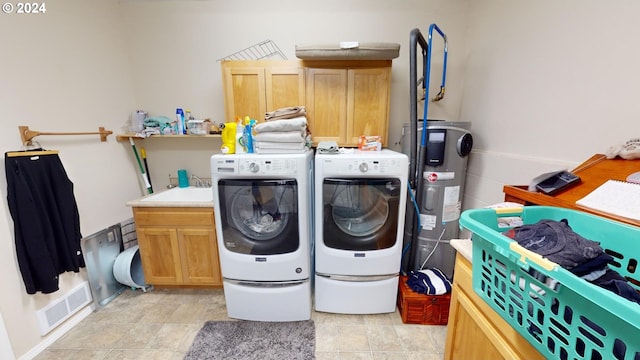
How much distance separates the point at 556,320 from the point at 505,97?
169 centimetres

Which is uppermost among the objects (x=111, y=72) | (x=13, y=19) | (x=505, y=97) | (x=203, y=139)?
(x=13, y=19)

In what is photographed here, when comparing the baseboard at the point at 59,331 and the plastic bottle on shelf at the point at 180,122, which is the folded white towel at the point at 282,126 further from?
the baseboard at the point at 59,331

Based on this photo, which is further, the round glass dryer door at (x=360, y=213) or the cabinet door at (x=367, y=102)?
the cabinet door at (x=367, y=102)

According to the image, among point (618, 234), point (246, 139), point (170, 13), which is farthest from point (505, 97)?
point (170, 13)

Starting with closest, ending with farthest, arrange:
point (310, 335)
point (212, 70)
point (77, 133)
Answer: point (310, 335) < point (77, 133) < point (212, 70)

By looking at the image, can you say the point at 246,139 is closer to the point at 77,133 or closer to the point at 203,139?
the point at 203,139

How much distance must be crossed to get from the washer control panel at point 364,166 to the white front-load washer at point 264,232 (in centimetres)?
20

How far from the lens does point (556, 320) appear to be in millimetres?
494

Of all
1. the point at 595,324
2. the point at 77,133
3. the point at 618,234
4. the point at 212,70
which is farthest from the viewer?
the point at 212,70

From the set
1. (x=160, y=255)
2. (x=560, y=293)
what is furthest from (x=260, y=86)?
(x=560, y=293)

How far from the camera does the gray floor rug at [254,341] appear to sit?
1.52 metres

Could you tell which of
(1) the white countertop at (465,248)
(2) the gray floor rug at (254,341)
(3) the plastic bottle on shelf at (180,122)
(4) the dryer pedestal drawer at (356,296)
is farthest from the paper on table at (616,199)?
(3) the plastic bottle on shelf at (180,122)

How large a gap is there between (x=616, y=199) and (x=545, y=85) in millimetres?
925

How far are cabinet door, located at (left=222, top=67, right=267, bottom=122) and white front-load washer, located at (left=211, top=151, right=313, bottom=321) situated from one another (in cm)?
62
